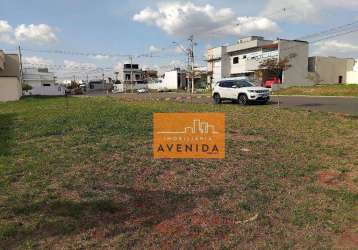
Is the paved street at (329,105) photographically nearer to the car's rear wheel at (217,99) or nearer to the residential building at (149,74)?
the car's rear wheel at (217,99)

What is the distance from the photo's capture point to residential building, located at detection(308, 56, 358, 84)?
5078cm

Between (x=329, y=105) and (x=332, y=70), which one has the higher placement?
(x=332, y=70)

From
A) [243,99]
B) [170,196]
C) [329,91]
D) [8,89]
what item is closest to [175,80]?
[8,89]

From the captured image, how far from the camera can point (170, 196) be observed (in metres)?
4.71

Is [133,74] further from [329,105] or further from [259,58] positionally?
[329,105]

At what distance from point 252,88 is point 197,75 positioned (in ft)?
178

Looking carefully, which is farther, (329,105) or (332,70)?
(332,70)

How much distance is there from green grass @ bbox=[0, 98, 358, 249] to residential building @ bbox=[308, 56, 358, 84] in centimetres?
4691

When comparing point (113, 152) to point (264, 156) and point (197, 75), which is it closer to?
point (264, 156)

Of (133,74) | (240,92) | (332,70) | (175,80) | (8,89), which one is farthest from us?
(133,74)

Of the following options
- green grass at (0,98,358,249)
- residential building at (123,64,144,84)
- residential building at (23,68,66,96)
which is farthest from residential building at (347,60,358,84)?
residential building at (123,64,144,84)

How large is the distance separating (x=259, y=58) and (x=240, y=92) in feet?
105

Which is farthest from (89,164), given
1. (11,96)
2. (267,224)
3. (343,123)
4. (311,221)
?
(11,96)

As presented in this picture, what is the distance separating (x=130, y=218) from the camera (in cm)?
Result: 404
